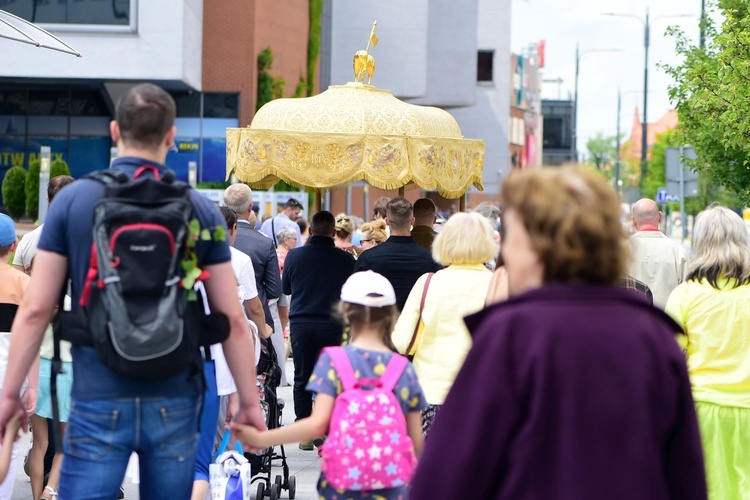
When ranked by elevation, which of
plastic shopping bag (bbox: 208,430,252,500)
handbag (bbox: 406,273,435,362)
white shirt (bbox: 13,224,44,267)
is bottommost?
plastic shopping bag (bbox: 208,430,252,500)

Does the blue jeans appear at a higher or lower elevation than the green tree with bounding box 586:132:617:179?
lower

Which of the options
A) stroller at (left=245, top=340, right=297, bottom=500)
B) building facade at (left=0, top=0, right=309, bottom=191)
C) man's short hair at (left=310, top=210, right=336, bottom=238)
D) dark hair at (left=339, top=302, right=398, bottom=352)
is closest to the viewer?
dark hair at (left=339, top=302, right=398, bottom=352)

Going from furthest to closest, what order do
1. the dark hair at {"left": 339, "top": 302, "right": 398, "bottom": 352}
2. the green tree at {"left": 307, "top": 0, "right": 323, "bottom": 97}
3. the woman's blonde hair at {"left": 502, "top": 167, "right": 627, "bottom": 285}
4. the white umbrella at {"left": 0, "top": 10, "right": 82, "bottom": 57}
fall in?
the green tree at {"left": 307, "top": 0, "right": 323, "bottom": 97}, the white umbrella at {"left": 0, "top": 10, "right": 82, "bottom": 57}, the dark hair at {"left": 339, "top": 302, "right": 398, "bottom": 352}, the woman's blonde hair at {"left": 502, "top": 167, "right": 627, "bottom": 285}

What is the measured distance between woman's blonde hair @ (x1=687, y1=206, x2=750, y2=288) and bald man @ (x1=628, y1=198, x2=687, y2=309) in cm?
310

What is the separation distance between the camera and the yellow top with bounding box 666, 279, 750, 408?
686cm

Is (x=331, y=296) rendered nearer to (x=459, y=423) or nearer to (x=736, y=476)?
(x=736, y=476)

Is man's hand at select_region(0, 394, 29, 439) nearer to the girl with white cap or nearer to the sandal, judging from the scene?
the girl with white cap

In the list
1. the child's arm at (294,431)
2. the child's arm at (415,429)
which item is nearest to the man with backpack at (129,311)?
the child's arm at (294,431)

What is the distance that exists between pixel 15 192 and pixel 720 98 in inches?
806

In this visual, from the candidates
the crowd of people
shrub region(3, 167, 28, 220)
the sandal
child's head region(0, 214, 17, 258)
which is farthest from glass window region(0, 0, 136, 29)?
child's head region(0, 214, 17, 258)

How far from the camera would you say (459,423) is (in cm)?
310

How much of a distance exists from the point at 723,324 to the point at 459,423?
411cm

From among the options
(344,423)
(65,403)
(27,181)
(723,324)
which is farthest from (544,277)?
(27,181)

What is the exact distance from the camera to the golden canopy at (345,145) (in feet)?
33.4
